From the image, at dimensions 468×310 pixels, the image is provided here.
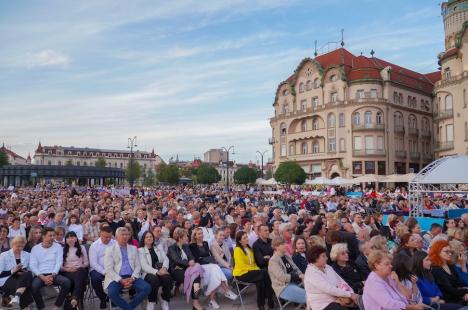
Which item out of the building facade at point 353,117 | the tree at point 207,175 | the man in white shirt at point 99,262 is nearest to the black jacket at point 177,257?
the man in white shirt at point 99,262

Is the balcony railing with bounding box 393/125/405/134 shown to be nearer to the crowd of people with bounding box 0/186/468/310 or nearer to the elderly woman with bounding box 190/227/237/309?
the crowd of people with bounding box 0/186/468/310

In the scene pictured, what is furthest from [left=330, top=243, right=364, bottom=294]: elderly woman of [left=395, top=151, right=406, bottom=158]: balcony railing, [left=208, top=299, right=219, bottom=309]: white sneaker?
[left=395, top=151, right=406, bottom=158]: balcony railing

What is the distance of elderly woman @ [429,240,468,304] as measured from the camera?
6504mm

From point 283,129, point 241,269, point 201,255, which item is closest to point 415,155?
point 283,129

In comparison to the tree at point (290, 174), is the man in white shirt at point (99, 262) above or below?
below

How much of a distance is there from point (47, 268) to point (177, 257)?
238cm

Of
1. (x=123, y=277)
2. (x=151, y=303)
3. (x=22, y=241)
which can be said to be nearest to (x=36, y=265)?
(x=22, y=241)

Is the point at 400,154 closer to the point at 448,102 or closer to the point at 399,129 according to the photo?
the point at 399,129

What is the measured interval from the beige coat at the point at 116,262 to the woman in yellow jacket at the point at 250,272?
→ 6.11 feet

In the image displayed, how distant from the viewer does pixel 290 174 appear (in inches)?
2173

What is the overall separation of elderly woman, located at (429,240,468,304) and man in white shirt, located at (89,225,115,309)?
18.8ft

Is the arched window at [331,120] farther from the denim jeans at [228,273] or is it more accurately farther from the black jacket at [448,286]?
the black jacket at [448,286]

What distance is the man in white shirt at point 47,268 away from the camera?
7547 millimetres

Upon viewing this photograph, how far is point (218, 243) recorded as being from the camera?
379 inches
